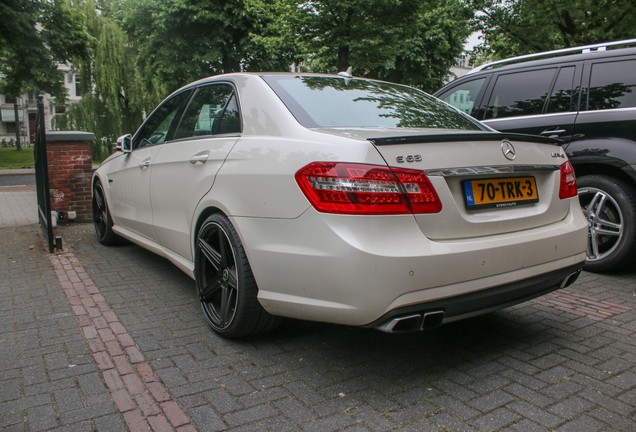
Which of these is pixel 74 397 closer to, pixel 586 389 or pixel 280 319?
pixel 280 319

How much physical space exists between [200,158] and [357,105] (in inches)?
43.0

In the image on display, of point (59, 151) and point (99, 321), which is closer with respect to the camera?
point (99, 321)

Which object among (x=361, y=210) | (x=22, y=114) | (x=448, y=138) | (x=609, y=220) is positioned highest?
(x=22, y=114)

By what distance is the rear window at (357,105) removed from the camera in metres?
3.13

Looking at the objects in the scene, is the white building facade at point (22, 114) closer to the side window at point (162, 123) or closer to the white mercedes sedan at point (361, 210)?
the side window at point (162, 123)

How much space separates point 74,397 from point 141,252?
3.33 metres

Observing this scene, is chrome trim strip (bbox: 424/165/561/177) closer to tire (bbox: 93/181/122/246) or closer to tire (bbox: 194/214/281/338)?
tire (bbox: 194/214/281/338)

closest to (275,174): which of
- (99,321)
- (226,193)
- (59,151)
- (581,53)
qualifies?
(226,193)

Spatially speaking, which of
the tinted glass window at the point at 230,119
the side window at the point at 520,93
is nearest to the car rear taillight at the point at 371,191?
the tinted glass window at the point at 230,119

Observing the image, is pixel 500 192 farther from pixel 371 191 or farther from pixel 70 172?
pixel 70 172

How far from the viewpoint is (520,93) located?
5.58 meters

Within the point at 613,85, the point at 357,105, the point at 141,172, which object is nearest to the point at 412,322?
the point at 357,105

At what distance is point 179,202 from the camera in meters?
3.87

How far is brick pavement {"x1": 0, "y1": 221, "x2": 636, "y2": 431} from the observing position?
8.03 feet
